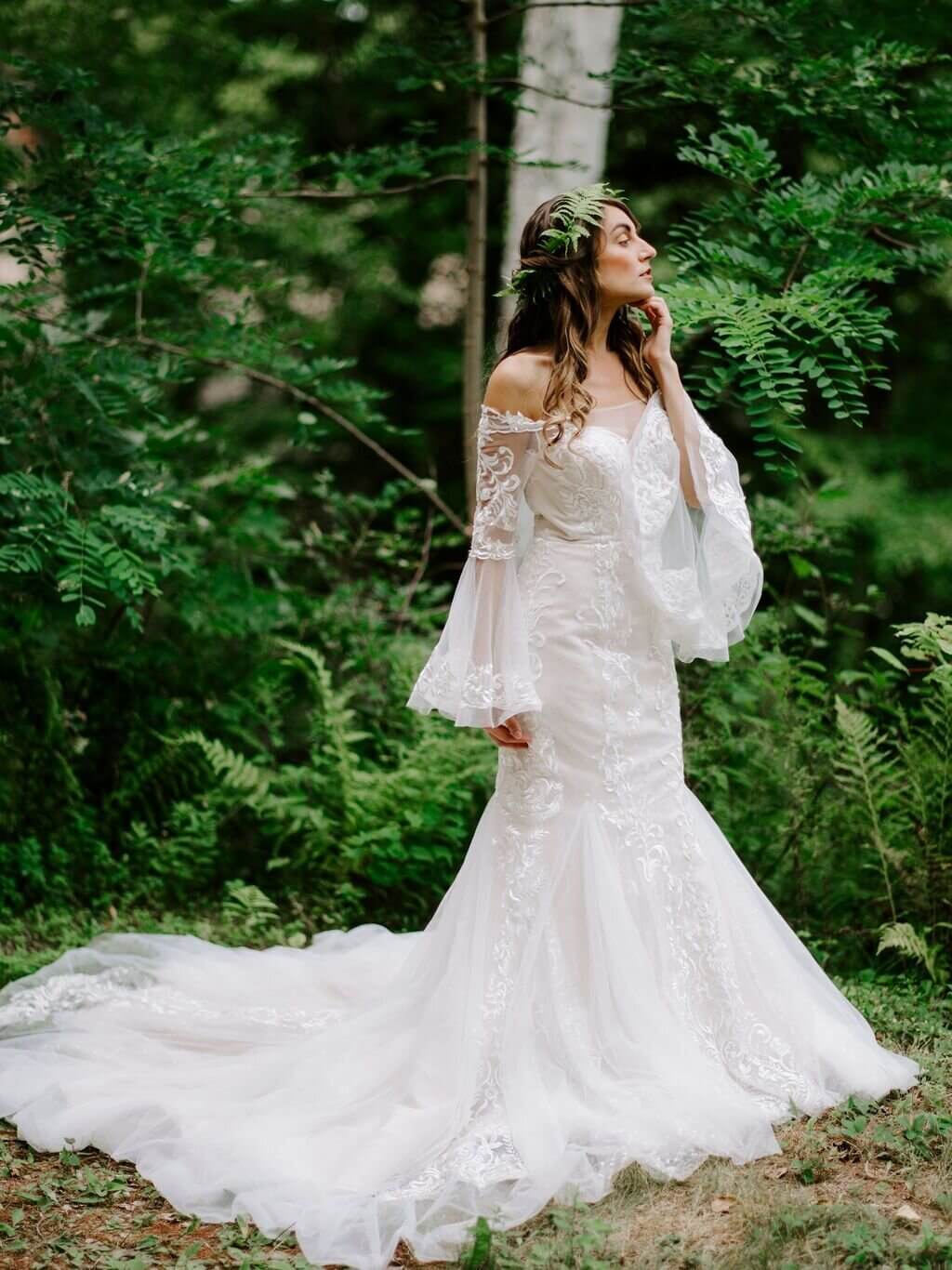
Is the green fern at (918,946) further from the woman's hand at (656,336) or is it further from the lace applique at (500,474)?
the woman's hand at (656,336)

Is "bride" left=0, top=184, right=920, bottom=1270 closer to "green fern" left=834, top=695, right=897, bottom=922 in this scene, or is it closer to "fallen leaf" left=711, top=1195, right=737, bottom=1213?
"fallen leaf" left=711, top=1195, right=737, bottom=1213

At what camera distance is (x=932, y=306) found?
11.1 m

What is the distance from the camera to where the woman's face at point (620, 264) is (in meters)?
3.90

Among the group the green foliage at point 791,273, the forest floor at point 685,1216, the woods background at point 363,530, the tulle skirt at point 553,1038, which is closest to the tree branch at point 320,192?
the woods background at point 363,530

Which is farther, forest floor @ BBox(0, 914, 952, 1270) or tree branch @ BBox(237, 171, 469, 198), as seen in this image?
tree branch @ BBox(237, 171, 469, 198)

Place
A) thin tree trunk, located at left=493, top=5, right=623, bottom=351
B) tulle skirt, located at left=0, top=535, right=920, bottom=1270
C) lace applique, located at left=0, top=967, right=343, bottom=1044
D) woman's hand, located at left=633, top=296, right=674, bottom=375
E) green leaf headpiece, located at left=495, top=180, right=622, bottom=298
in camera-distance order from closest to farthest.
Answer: tulle skirt, located at left=0, top=535, right=920, bottom=1270 → green leaf headpiece, located at left=495, top=180, right=622, bottom=298 → woman's hand, located at left=633, top=296, right=674, bottom=375 → lace applique, located at left=0, top=967, right=343, bottom=1044 → thin tree trunk, located at left=493, top=5, right=623, bottom=351

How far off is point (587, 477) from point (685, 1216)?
1956 mm

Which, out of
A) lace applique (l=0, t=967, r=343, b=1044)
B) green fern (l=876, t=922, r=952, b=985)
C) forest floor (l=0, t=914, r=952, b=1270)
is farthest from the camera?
green fern (l=876, t=922, r=952, b=985)

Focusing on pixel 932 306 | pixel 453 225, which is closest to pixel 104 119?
pixel 453 225

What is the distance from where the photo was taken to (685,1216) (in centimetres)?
322

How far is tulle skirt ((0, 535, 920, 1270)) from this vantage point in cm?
346

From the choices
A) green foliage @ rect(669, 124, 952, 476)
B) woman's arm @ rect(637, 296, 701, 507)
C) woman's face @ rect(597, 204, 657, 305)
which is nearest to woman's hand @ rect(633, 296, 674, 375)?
woman's arm @ rect(637, 296, 701, 507)

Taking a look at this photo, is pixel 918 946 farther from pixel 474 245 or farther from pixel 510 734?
pixel 474 245

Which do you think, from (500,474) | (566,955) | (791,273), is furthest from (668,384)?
(566,955)
